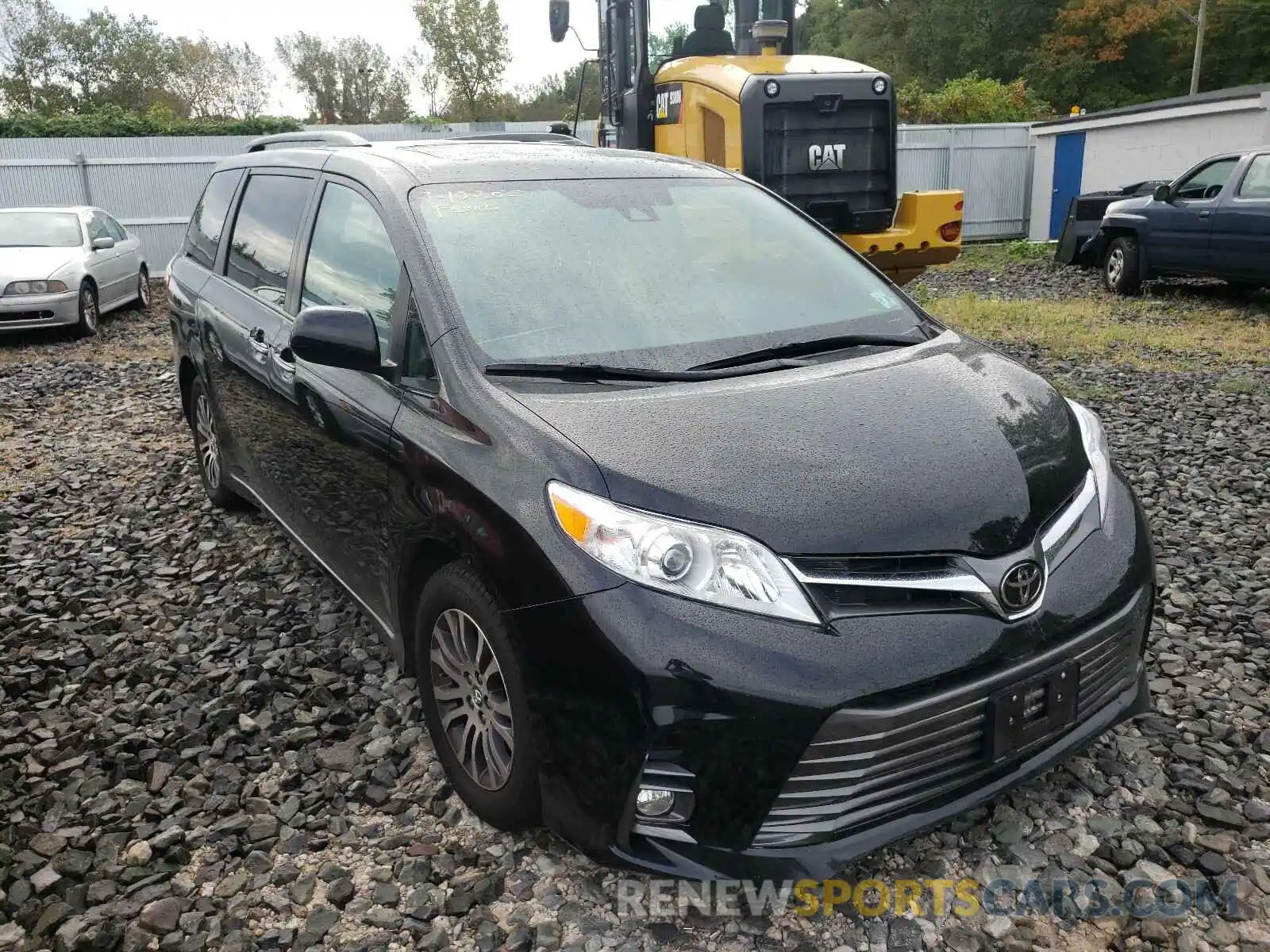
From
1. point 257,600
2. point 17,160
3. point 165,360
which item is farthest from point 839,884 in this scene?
point 17,160

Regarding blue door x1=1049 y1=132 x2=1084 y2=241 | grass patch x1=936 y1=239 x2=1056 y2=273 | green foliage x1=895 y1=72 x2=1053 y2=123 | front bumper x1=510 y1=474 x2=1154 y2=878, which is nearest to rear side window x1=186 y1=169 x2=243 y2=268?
front bumper x1=510 y1=474 x2=1154 y2=878

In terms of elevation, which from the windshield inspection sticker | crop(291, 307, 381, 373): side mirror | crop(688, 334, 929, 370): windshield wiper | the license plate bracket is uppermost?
the windshield inspection sticker

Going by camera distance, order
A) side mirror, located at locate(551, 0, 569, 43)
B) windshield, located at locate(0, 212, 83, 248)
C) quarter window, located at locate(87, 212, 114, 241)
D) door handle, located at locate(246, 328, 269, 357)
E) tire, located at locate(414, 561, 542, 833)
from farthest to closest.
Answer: quarter window, located at locate(87, 212, 114, 241), windshield, located at locate(0, 212, 83, 248), side mirror, located at locate(551, 0, 569, 43), door handle, located at locate(246, 328, 269, 357), tire, located at locate(414, 561, 542, 833)

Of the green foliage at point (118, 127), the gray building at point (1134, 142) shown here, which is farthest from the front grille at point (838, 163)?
the green foliage at point (118, 127)

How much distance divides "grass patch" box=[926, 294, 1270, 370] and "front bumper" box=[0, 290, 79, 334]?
9389 millimetres

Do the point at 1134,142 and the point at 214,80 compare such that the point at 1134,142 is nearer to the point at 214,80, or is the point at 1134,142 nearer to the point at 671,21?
the point at 671,21

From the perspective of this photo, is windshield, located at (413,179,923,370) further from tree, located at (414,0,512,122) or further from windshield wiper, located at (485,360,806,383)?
tree, located at (414,0,512,122)

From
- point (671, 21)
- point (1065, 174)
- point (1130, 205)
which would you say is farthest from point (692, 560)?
point (1065, 174)

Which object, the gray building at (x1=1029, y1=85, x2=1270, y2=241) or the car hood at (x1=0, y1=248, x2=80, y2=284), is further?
the gray building at (x1=1029, y1=85, x2=1270, y2=241)

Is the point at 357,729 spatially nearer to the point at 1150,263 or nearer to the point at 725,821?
the point at 725,821

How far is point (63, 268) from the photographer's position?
11062 mm

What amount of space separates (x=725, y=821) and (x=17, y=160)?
1913cm

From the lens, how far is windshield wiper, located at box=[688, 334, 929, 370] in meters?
2.95

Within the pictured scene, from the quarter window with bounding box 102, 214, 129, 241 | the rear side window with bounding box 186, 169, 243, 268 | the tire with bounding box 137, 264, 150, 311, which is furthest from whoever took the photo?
the tire with bounding box 137, 264, 150, 311
